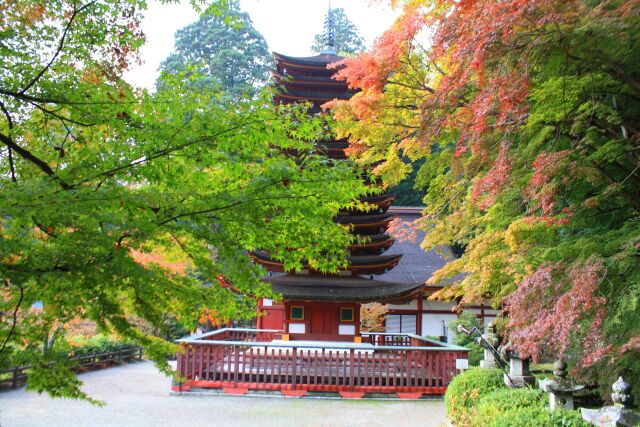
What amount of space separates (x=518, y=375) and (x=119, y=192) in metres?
6.68

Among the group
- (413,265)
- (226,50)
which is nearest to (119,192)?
(413,265)

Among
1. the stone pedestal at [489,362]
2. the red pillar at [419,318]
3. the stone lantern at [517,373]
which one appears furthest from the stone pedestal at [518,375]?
the red pillar at [419,318]

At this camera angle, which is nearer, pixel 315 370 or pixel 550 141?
pixel 550 141

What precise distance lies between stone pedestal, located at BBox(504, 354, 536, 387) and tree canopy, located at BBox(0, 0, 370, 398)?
4.58m

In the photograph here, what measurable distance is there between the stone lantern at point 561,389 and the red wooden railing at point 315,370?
245 inches

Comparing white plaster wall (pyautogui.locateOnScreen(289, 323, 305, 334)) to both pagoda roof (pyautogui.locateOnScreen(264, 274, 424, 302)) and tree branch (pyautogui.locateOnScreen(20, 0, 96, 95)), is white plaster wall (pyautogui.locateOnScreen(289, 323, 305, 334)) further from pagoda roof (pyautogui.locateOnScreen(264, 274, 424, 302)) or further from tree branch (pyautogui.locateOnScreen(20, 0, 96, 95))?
tree branch (pyautogui.locateOnScreen(20, 0, 96, 95))

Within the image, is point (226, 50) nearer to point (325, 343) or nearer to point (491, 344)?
point (325, 343)

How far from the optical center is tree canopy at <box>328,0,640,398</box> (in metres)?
4.53

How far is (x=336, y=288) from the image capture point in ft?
45.3

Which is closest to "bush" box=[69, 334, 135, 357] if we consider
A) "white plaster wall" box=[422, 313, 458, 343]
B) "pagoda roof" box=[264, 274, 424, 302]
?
"pagoda roof" box=[264, 274, 424, 302]

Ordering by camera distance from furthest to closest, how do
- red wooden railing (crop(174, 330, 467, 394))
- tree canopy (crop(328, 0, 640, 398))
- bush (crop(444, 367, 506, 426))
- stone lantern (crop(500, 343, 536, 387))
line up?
1. red wooden railing (crop(174, 330, 467, 394))
2. bush (crop(444, 367, 506, 426))
3. stone lantern (crop(500, 343, 536, 387))
4. tree canopy (crop(328, 0, 640, 398))

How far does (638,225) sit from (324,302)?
29.8 feet

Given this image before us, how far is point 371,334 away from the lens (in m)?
16.0

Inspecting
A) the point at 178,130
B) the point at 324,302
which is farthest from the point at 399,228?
the point at 178,130
